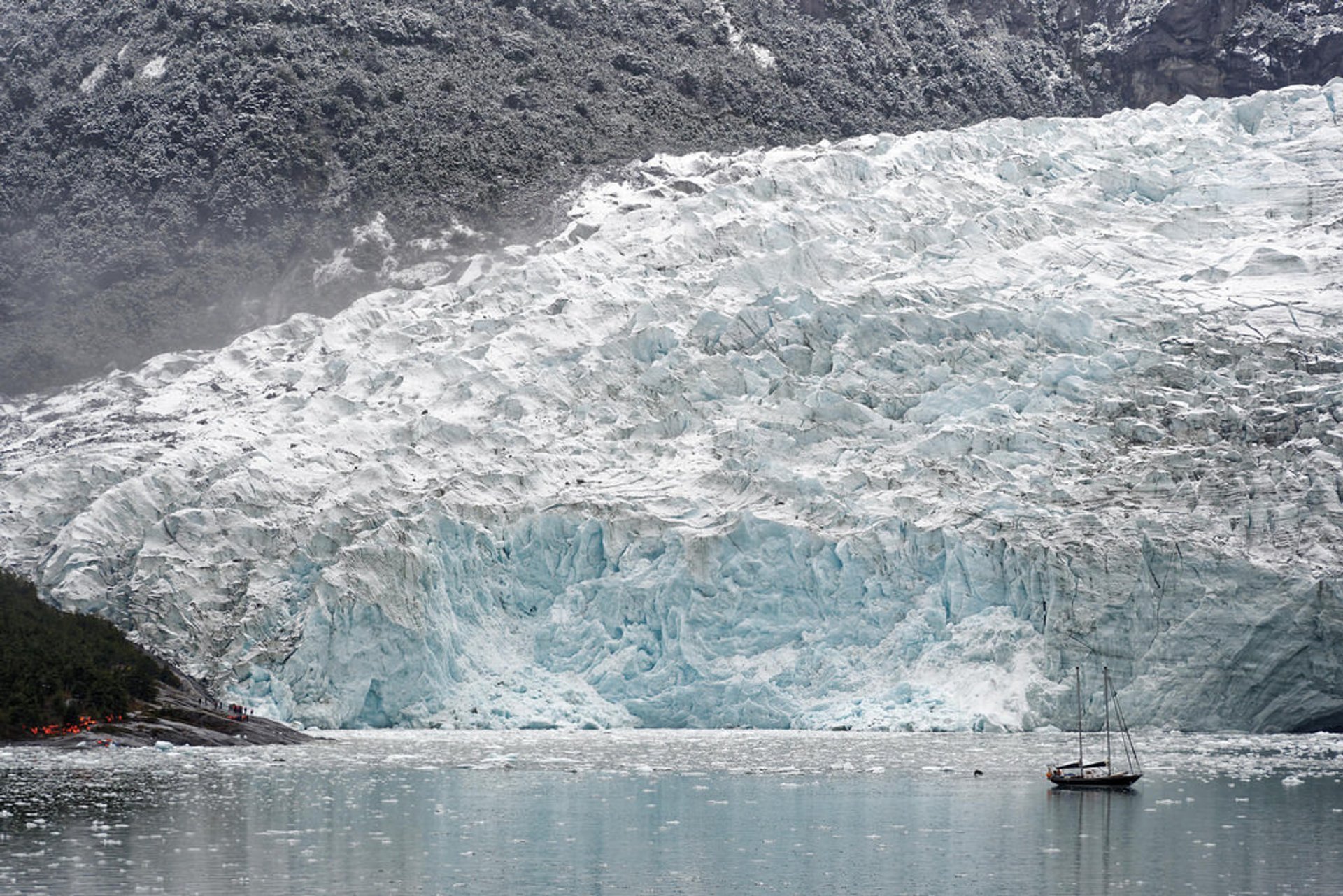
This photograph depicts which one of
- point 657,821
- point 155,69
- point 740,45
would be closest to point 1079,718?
point 657,821

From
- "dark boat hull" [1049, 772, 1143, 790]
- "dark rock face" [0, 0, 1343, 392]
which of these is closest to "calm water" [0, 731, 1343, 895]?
"dark boat hull" [1049, 772, 1143, 790]

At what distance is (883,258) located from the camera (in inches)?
1833

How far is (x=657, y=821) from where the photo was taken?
21.5 meters

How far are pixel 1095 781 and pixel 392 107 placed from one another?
39165mm

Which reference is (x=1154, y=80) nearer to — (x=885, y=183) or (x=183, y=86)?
(x=885, y=183)

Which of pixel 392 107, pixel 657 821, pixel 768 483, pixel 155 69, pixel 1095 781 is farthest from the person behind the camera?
pixel 155 69

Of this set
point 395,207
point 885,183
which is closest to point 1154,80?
point 885,183

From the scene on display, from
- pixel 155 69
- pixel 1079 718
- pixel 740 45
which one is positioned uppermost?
pixel 740 45

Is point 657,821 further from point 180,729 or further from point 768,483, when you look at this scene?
point 768,483

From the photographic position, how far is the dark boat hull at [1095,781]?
2572 centimetres

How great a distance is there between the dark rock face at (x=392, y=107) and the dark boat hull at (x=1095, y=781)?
29349mm

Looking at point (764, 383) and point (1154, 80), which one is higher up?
point (1154, 80)

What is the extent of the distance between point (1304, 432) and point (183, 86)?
37.7 m

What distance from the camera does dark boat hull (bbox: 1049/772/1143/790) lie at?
2572 cm
